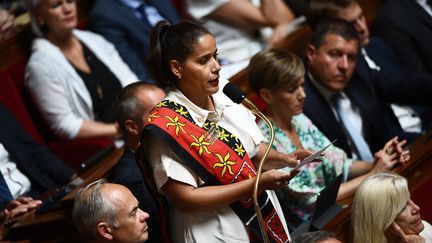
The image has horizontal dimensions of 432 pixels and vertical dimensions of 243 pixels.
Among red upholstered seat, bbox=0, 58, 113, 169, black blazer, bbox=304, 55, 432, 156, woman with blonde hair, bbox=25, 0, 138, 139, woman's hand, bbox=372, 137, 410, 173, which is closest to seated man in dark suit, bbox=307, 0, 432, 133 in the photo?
black blazer, bbox=304, 55, 432, 156

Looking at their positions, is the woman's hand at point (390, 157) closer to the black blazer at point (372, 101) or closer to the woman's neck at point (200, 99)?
the black blazer at point (372, 101)

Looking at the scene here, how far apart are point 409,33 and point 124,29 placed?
86 cm

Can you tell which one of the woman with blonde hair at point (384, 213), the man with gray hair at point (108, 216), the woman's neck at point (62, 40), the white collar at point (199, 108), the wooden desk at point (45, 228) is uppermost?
the white collar at point (199, 108)

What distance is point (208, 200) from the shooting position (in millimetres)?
1364

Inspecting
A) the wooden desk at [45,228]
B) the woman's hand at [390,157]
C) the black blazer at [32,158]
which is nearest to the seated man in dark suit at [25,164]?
the black blazer at [32,158]

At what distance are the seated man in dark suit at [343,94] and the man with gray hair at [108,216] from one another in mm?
731

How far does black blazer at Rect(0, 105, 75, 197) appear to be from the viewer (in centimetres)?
200

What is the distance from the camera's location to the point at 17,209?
1756 millimetres

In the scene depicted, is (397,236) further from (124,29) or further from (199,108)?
(124,29)

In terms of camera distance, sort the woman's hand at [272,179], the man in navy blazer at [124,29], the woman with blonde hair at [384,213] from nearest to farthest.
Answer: the woman's hand at [272,179], the woman with blonde hair at [384,213], the man in navy blazer at [124,29]

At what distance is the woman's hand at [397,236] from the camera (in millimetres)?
1635

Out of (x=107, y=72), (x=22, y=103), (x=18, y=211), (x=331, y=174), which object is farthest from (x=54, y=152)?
(x=331, y=174)

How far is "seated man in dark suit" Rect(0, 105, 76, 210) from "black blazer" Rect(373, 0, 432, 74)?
1080 millimetres

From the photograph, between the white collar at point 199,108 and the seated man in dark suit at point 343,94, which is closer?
the white collar at point 199,108
